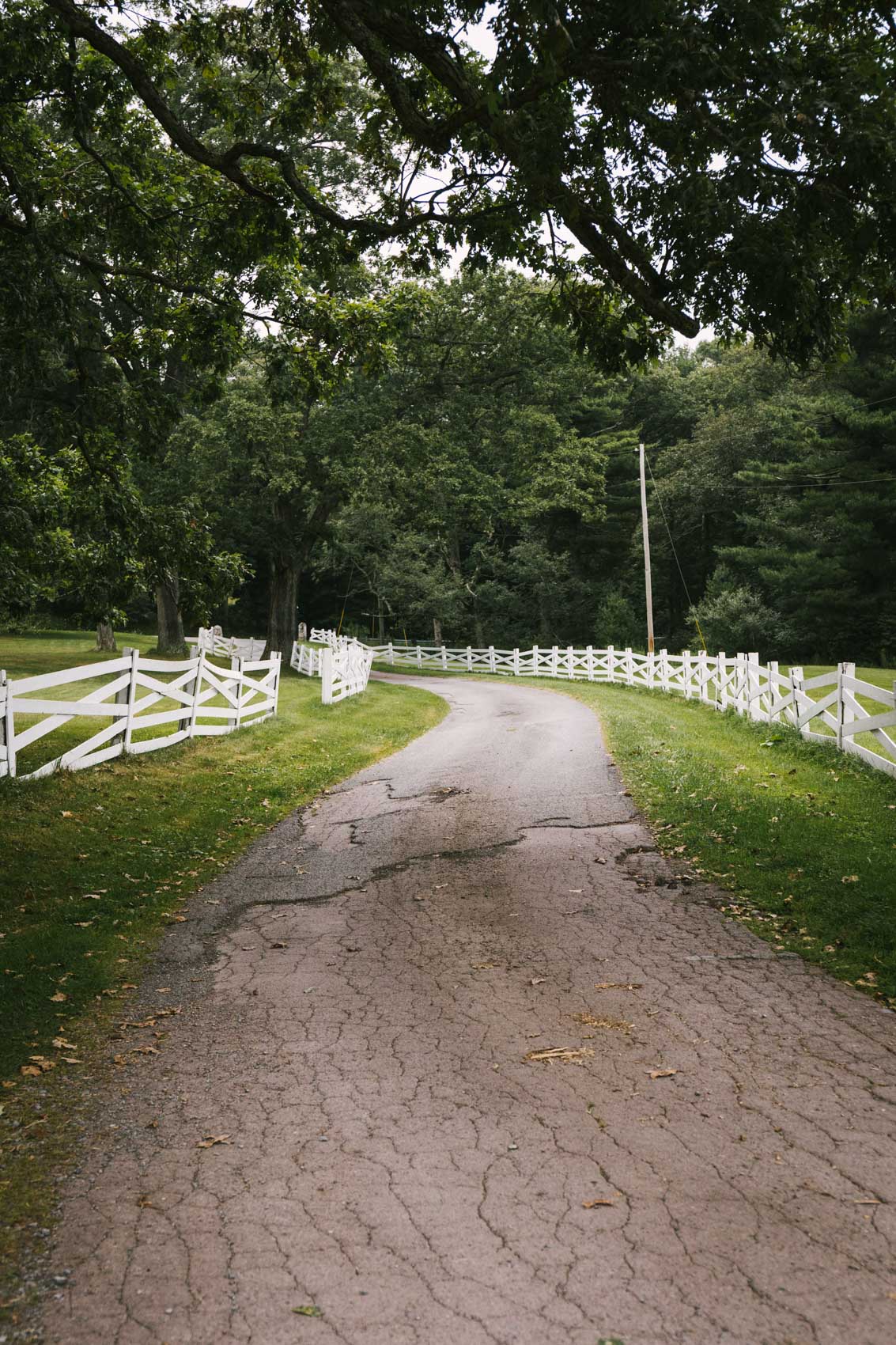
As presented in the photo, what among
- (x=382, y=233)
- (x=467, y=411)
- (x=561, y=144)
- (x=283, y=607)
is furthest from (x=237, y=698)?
(x=283, y=607)

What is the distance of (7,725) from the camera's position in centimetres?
991

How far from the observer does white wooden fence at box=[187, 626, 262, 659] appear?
21.6 metres

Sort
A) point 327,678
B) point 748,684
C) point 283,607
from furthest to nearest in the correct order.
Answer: point 283,607 → point 327,678 → point 748,684

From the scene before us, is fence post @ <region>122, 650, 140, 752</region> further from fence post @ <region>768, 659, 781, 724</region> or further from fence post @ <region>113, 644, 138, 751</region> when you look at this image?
fence post @ <region>768, 659, 781, 724</region>

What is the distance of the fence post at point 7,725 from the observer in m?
9.69

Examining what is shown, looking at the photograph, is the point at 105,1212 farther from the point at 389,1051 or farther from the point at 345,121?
the point at 345,121

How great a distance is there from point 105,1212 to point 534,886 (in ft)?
14.7

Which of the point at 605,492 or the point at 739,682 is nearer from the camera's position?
the point at 739,682

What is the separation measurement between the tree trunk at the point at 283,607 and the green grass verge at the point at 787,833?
21.3 m

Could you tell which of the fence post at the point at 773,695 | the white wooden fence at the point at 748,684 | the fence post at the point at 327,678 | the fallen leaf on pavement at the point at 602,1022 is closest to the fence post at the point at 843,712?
the white wooden fence at the point at 748,684

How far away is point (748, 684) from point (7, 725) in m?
12.7

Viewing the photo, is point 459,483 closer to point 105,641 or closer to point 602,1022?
point 105,641

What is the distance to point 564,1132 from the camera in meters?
3.71

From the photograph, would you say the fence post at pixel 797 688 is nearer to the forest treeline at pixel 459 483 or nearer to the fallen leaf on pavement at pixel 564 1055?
the forest treeline at pixel 459 483
